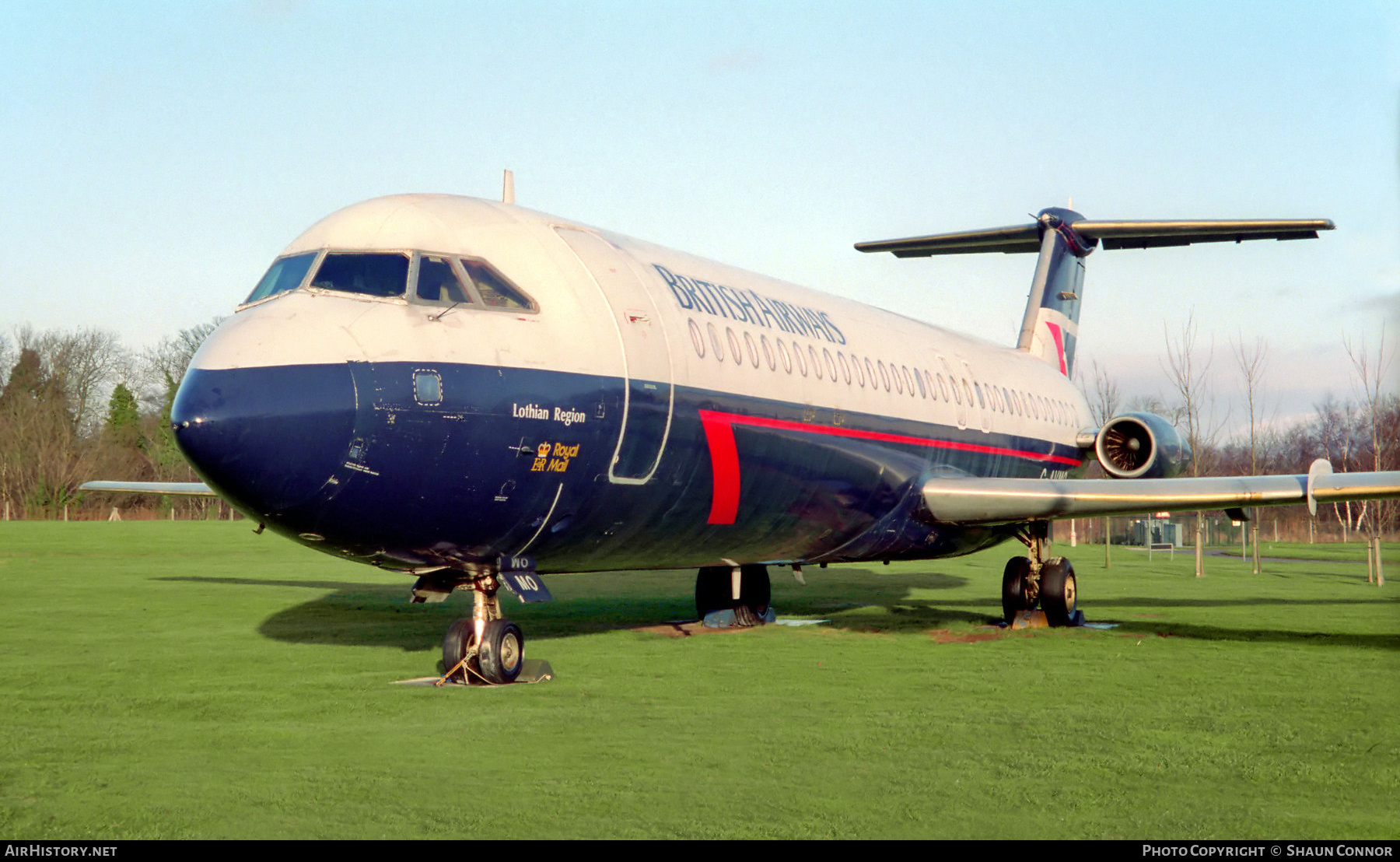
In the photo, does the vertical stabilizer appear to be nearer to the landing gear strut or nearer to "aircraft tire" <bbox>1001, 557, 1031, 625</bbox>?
"aircraft tire" <bbox>1001, 557, 1031, 625</bbox>

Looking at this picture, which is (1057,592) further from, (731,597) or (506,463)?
(506,463)

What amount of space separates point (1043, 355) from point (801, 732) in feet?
49.4

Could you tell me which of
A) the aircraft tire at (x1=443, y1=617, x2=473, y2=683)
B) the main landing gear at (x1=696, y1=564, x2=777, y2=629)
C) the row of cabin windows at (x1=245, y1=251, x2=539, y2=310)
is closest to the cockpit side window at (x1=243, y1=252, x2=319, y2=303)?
the row of cabin windows at (x1=245, y1=251, x2=539, y2=310)

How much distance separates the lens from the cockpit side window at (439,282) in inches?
338

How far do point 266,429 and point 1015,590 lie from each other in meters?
10.9

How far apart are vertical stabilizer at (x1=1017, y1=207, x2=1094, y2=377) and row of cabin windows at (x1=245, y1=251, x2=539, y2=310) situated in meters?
14.0

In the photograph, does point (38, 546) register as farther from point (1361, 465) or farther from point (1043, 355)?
point (1361, 465)

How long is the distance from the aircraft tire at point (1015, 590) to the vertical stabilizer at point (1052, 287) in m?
6.10

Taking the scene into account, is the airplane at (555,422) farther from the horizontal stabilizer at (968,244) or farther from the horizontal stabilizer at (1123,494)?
the horizontal stabilizer at (968,244)

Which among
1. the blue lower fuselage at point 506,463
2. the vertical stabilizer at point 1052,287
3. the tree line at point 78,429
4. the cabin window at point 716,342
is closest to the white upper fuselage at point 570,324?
the cabin window at point 716,342

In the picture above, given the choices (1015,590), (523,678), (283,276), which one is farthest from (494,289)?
(1015,590)

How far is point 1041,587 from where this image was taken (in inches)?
622

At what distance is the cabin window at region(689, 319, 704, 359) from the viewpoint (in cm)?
1037

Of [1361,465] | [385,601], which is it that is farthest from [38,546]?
[1361,465]
